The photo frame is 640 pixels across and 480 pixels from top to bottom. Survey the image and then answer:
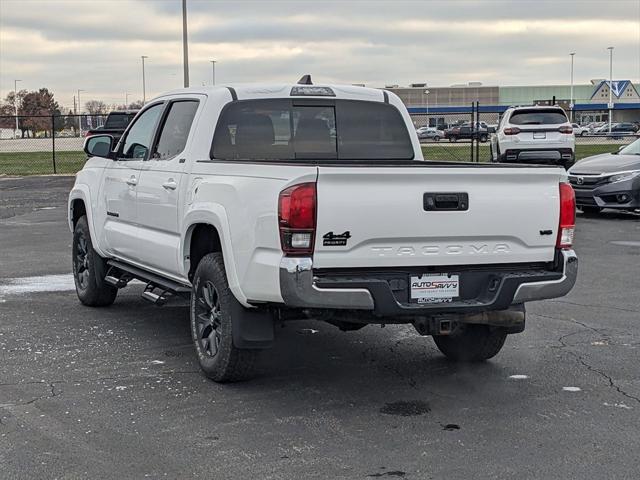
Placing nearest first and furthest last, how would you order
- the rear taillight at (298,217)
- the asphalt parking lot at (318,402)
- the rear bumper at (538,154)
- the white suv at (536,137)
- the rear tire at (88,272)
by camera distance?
the asphalt parking lot at (318,402) → the rear taillight at (298,217) → the rear tire at (88,272) → the rear bumper at (538,154) → the white suv at (536,137)

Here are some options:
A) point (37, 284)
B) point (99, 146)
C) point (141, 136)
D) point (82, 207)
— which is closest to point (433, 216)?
point (141, 136)

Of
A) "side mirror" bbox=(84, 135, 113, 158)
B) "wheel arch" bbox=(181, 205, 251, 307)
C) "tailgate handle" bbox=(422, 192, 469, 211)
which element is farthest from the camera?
"side mirror" bbox=(84, 135, 113, 158)

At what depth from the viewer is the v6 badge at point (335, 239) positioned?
520cm

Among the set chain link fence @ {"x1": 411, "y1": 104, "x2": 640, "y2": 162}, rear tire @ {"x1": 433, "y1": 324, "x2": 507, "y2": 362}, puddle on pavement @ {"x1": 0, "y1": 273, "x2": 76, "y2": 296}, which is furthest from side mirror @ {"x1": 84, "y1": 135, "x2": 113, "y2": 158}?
chain link fence @ {"x1": 411, "y1": 104, "x2": 640, "y2": 162}

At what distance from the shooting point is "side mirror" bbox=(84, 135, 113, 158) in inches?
318

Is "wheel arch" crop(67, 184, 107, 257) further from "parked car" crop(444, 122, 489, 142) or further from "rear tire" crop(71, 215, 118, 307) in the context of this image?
"parked car" crop(444, 122, 489, 142)

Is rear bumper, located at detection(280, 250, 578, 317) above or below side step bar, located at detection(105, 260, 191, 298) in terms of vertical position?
above

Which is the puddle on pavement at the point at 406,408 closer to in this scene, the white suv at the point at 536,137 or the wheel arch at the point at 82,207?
the wheel arch at the point at 82,207

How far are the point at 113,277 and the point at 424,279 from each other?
3.68 meters

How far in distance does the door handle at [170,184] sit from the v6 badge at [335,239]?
1.82 meters

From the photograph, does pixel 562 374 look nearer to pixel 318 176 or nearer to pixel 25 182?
pixel 318 176

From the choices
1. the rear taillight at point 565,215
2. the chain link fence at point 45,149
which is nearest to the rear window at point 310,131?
the rear taillight at point 565,215

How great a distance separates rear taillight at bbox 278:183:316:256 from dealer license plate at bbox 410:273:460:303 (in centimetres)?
71

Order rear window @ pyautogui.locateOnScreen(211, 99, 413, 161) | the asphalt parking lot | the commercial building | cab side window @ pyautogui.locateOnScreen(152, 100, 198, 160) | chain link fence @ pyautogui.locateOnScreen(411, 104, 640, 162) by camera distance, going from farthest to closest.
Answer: the commercial building < chain link fence @ pyautogui.locateOnScreen(411, 104, 640, 162) < cab side window @ pyautogui.locateOnScreen(152, 100, 198, 160) < rear window @ pyautogui.locateOnScreen(211, 99, 413, 161) < the asphalt parking lot
